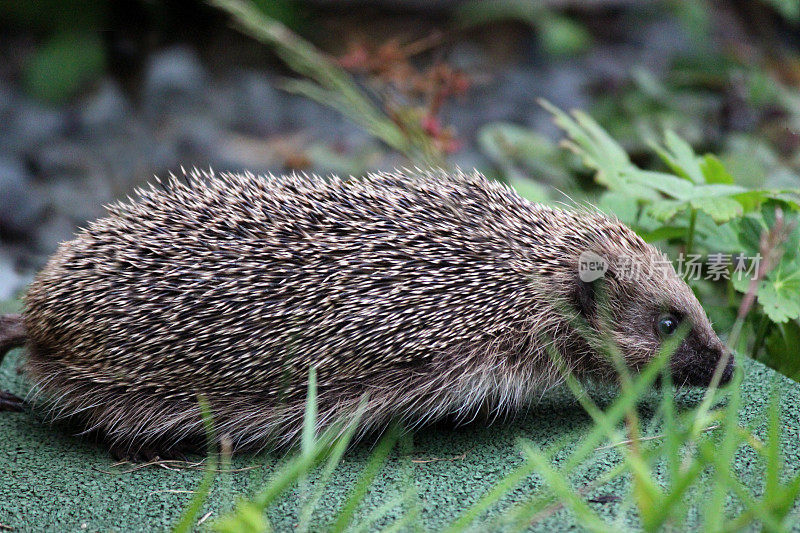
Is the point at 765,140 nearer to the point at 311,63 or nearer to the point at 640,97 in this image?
the point at 640,97

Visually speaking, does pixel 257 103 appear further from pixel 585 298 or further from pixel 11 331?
pixel 585 298

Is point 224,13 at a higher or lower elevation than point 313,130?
higher

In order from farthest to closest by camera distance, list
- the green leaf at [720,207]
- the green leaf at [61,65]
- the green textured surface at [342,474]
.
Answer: the green leaf at [61,65]
the green leaf at [720,207]
the green textured surface at [342,474]

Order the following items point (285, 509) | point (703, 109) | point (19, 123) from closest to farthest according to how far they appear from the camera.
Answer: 1. point (285, 509)
2. point (19, 123)
3. point (703, 109)

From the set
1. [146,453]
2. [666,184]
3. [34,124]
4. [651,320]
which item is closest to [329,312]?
[146,453]

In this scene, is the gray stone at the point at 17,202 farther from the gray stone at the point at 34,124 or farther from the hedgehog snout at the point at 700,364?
the hedgehog snout at the point at 700,364

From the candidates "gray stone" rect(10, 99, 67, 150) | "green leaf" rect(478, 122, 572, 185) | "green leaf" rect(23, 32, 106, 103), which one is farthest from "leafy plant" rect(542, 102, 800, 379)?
"gray stone" rect(10, 99, 67, 150)

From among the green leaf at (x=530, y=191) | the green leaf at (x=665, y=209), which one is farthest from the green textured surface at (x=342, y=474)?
the green leaf at (x=530, y=191)

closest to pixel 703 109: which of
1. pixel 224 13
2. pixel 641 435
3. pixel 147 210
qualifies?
pixel 224 13
